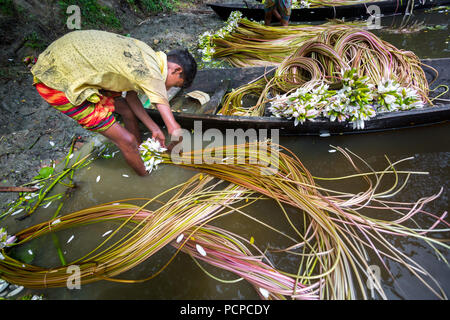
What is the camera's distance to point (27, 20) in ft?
13.9

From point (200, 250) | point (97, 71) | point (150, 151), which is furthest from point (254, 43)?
point (200, 250)

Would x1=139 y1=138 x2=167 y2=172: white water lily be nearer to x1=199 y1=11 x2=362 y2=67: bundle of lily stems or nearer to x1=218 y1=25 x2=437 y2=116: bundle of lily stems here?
x1=218 y1=25 x2=437 y2=116: bundle of lily stems

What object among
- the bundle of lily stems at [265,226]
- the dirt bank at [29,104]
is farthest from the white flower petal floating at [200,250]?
the dirt bank at [29,104]

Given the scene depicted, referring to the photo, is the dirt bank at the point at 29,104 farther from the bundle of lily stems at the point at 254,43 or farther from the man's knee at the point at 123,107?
the man's knee at the point at 123,107

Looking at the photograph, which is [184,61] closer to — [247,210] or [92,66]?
[92,66]

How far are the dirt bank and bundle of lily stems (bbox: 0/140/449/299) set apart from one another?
43.8 inches

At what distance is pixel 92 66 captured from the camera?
1778 mm

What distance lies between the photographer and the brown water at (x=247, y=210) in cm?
168

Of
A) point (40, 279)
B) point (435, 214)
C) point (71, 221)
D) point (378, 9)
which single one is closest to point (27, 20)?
point (71, 221)

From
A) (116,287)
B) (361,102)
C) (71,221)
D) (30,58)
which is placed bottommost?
(116,287)

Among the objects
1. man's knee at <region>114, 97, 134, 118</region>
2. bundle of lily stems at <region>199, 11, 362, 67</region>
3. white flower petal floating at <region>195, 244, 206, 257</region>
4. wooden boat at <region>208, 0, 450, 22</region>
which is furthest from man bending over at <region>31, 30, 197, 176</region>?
wooden boat at <region>208, 0, 450, 22</region>
